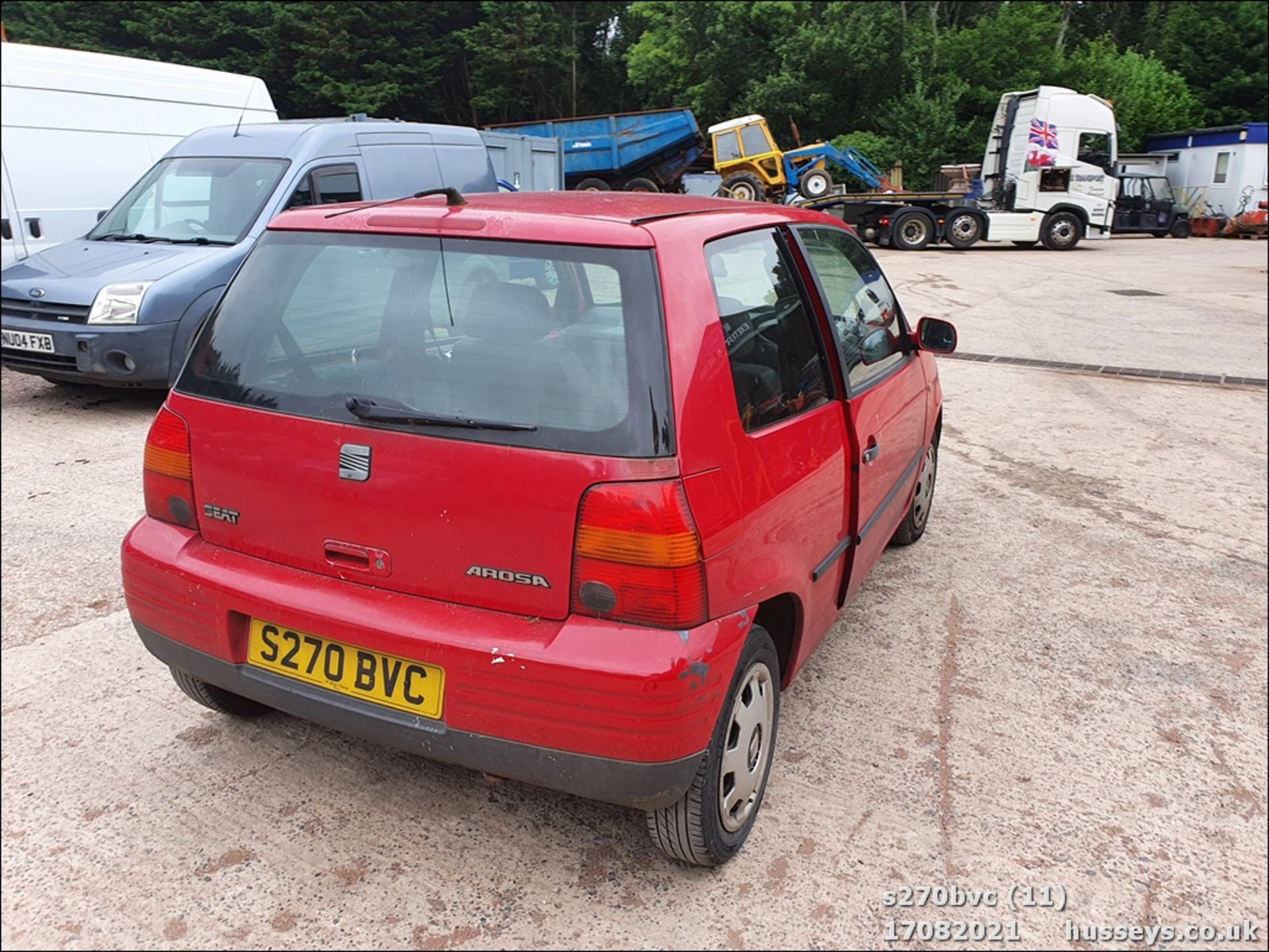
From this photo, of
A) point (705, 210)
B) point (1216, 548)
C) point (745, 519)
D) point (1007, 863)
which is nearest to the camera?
point (745, 519)

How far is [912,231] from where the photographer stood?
2284cm

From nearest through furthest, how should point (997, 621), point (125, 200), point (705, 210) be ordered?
point (705, 210), point (997, 621), point (125, 200)

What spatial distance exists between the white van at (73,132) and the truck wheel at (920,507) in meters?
7.52

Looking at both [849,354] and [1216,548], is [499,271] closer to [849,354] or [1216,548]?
[849,354]

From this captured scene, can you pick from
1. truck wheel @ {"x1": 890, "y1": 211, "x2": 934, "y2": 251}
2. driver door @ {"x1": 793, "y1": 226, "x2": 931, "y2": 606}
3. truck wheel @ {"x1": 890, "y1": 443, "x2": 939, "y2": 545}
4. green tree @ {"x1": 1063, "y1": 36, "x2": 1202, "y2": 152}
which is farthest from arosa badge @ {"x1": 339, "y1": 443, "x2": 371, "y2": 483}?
green tree @ {"x1": 1063, "y1": 36, "x2": 1202, "y2": 152}

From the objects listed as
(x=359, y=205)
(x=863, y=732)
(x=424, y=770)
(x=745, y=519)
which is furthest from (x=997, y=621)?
(x=359, y=205)

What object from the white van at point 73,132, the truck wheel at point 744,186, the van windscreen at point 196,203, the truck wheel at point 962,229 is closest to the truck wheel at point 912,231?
the truck wheel at point 962,229

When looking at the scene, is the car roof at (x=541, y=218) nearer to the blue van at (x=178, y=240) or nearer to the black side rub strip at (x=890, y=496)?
the black side rub strip at (x=890, y=496)

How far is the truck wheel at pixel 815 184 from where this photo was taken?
24172 millimetres

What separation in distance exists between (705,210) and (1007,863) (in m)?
1.92

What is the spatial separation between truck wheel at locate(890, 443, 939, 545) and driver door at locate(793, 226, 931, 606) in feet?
1.05

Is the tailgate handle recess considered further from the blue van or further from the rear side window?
the blue van

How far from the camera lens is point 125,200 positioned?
300 inches

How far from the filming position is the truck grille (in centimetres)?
632
